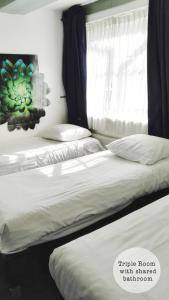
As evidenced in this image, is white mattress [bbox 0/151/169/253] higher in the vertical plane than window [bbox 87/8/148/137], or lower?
lower

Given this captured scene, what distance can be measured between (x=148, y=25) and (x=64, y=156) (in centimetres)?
175

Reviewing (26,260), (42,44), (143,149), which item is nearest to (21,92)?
(42,44)

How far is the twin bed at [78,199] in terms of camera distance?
1313 mm

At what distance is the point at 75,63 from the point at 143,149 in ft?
6.13

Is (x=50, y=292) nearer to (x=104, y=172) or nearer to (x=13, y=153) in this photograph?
(x=104, y=172)

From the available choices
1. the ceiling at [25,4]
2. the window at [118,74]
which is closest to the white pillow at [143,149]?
the window at [118,74]

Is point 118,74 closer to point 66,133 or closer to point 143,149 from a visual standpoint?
point 66,133

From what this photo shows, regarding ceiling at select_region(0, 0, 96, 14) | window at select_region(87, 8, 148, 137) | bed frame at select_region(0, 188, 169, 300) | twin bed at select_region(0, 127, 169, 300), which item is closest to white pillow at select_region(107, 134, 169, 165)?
twin bed at select_region(0, 127, 169, 300)

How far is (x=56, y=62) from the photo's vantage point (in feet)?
12.9

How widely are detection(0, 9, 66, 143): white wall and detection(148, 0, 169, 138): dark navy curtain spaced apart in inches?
63.9

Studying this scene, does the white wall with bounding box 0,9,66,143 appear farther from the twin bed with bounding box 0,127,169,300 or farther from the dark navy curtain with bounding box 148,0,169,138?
the dark navy curtain with bounding box 148,0,169,138

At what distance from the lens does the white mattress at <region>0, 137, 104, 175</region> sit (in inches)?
112

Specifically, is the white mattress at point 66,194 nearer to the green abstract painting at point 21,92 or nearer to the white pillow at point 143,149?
the white pillow at point 143,149

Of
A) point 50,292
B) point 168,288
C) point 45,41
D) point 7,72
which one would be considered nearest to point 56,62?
point 45,41
